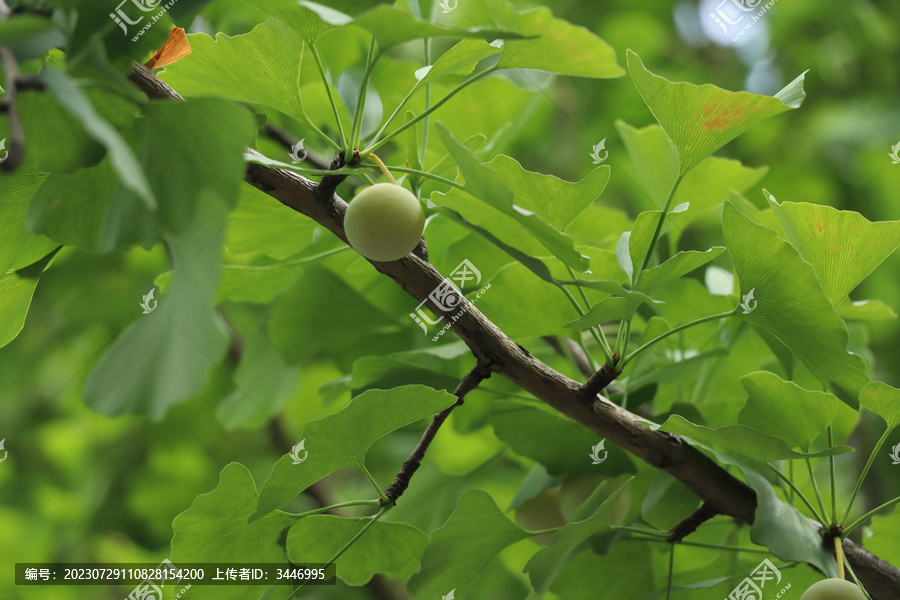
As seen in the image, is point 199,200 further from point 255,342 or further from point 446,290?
point 255,342

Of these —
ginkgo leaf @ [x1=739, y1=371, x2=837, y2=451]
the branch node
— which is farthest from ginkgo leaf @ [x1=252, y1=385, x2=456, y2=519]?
ginkgo leaf @ [x1=739, y1=371, x2=837, y2=451]

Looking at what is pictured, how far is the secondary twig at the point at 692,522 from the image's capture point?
48 centimetres

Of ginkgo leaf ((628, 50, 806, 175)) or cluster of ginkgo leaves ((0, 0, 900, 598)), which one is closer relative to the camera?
cluster of ginkgo leaves ((0, 0, 900, 598))

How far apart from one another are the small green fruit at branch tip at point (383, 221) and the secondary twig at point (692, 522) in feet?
0.93

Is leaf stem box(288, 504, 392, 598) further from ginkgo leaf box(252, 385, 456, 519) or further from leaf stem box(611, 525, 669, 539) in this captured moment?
leaf stem box(611, 525, 669, 539)

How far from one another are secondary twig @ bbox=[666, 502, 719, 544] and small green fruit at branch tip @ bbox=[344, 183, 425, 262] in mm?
283

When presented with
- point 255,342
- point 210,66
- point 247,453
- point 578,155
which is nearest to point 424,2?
point 210,66

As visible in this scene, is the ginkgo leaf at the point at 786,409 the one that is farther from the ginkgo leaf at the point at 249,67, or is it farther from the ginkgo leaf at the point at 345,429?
the ginkgo leaf at the point at 249,67

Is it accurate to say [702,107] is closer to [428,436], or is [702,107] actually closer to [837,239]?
[837,239]

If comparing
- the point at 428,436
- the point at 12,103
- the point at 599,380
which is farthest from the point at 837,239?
the point at 12,103

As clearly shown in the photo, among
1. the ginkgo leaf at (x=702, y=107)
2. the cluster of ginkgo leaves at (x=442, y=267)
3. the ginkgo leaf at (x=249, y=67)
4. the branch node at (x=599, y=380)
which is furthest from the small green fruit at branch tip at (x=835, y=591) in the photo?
the ginkgo leaf at (x=249, y=67)

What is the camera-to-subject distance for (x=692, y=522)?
48cm

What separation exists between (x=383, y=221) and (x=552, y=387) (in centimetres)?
16

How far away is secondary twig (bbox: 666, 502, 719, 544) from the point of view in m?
0.48
